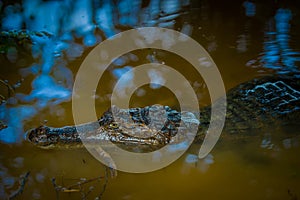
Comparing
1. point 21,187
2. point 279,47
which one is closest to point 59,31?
point 21,187

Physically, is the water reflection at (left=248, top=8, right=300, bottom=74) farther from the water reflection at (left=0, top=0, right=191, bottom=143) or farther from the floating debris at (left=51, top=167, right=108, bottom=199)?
the floating debris at (left=51, top=167, right=108, bottom=199)

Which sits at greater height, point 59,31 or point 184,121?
point 59,31

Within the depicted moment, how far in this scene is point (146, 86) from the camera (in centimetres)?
362

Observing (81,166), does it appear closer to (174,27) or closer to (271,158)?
(271,158)

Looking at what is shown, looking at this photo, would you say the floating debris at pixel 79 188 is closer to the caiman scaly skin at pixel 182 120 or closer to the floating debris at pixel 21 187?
the floating debris at pixel 21 187

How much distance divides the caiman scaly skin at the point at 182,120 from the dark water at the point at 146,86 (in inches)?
5.9

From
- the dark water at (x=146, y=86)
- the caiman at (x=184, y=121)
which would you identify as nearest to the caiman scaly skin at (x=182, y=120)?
the caiman at (x=184, y=121)

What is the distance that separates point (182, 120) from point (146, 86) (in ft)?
2.30

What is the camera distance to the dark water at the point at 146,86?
2.62m

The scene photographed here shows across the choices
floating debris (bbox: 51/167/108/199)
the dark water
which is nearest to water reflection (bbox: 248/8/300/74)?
the dark water

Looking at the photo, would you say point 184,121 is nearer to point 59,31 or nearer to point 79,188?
point 79,188

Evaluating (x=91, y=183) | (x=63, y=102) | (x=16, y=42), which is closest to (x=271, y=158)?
(x=91, y=183)

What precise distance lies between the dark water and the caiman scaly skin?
149 millimetres

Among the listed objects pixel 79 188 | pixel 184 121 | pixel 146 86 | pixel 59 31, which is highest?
pixel 59 31
